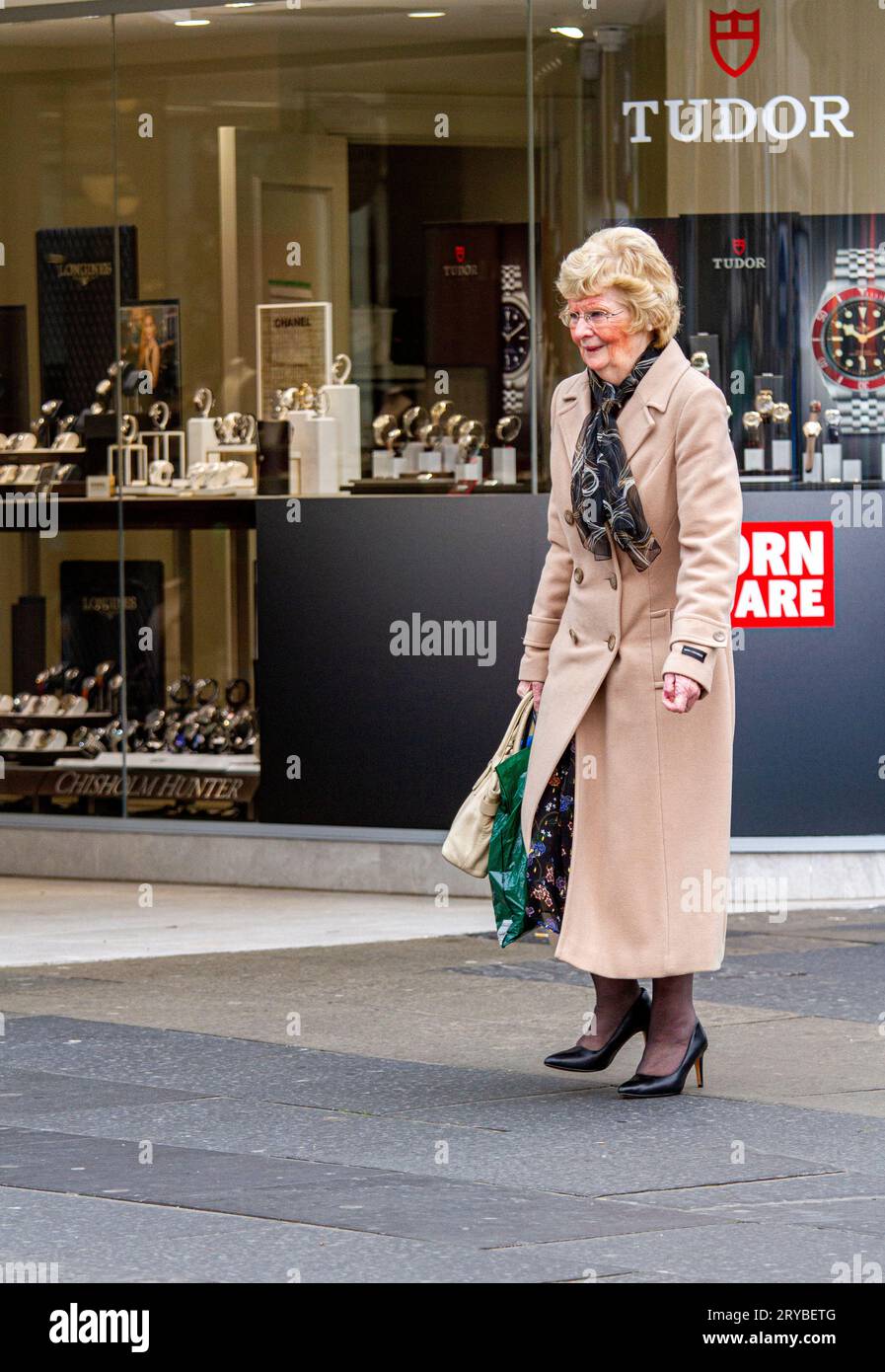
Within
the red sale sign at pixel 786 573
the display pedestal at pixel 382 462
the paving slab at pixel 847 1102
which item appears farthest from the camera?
the display pedestal at pixel 382 462

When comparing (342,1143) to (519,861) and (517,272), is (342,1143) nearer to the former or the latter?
(519,861)

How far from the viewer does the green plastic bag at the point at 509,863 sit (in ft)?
21.3

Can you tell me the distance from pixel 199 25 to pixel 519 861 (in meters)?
5.55

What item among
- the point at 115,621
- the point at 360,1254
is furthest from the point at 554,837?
the point at 115,621

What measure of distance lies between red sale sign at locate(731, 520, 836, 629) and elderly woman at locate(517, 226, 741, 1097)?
3.72 metres

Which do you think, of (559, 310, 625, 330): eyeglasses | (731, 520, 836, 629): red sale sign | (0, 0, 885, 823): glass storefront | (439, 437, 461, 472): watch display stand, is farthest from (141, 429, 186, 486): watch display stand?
(559, 310, 625, 330): eyeglasses

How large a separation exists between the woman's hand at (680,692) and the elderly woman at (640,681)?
21 cm

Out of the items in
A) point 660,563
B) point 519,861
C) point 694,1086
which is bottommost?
point 694,1086

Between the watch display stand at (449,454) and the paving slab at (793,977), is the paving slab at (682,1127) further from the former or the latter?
the watch display stand at (449,454)

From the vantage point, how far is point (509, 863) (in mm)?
6520

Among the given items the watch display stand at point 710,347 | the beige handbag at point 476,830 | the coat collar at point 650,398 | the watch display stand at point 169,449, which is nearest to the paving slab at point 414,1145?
the beige handbag at point 476,830
